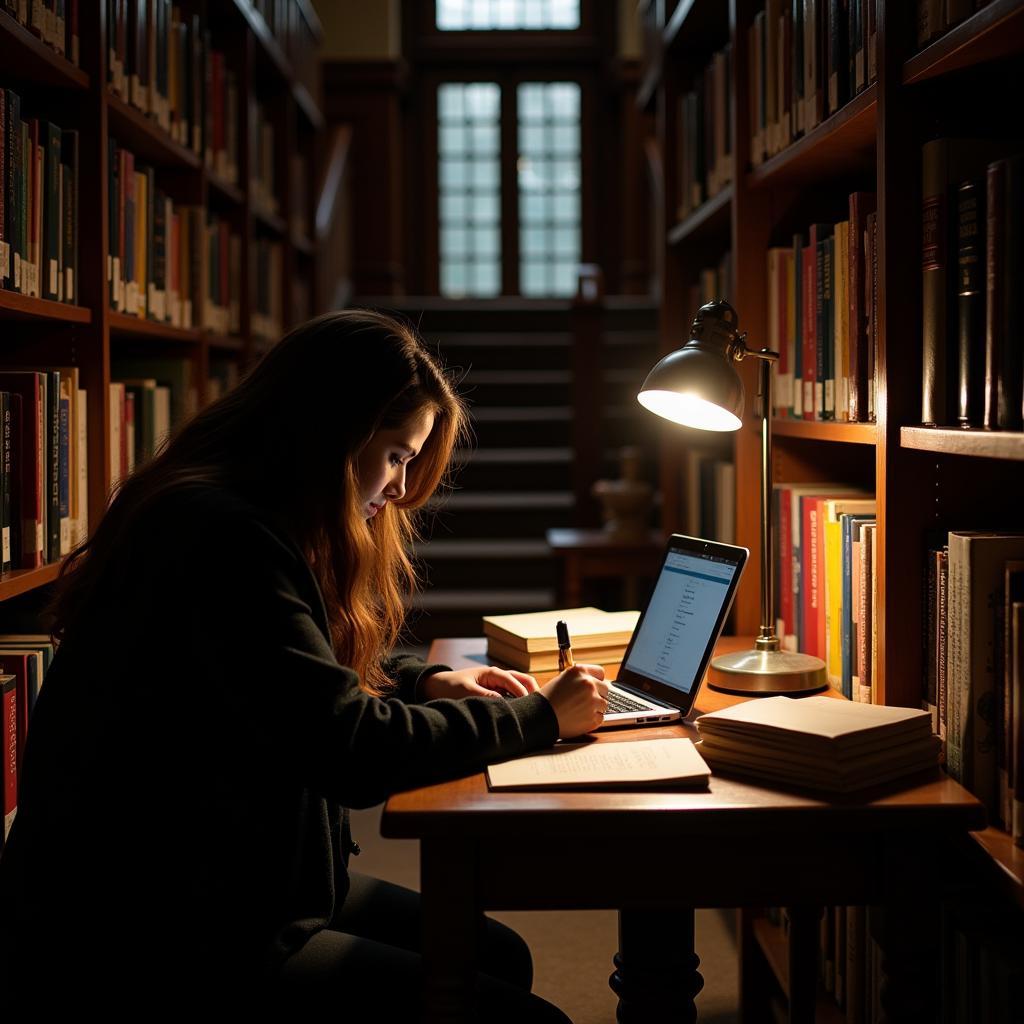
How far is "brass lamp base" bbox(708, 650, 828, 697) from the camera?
5.47ft

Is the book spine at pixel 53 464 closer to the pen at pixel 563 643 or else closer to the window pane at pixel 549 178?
the pen at pixel 563 643

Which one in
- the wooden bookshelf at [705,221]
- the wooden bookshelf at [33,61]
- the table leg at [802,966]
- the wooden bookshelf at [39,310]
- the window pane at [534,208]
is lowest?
the table leg at [802,966]

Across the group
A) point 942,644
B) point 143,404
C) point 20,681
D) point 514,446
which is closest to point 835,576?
point 942,644

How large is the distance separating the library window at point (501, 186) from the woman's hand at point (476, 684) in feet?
20.2

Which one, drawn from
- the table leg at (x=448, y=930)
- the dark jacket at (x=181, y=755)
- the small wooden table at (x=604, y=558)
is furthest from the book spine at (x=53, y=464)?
the small wooden table at (x=604, y=558)

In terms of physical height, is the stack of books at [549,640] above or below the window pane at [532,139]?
below

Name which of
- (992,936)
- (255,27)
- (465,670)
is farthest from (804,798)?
(255,27)

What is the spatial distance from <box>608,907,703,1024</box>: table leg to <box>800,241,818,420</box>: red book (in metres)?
0.78

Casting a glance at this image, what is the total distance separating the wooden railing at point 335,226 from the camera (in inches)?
205

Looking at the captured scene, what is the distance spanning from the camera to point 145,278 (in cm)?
248

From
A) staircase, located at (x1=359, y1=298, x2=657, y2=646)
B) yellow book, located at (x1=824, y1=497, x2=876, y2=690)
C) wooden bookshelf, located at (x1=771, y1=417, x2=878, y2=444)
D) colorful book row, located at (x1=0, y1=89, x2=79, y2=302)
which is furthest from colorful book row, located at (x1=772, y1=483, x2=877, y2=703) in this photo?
staircase, located at (x1=359, y1=298, x2=657, y2=646)

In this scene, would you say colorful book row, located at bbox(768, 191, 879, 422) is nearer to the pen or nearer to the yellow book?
the yellow book

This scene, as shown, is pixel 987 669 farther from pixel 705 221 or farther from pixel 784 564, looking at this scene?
pixel 705 221

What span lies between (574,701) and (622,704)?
22cm
